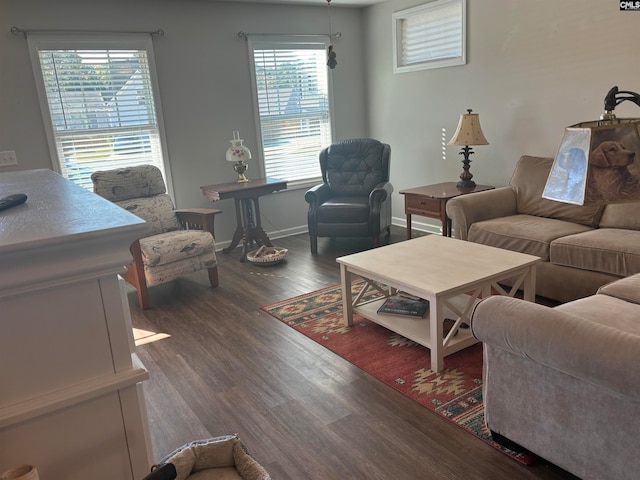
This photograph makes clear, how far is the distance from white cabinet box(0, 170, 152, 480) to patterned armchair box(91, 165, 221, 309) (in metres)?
2.91

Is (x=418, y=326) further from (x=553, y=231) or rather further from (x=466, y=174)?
(x=466, y=174)

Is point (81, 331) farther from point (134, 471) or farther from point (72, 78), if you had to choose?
point (72, 78)

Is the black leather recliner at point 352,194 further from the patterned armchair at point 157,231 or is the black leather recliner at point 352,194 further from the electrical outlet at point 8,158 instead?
the electrical outlet at point 8,158

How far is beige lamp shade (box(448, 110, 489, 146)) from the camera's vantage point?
173 inches

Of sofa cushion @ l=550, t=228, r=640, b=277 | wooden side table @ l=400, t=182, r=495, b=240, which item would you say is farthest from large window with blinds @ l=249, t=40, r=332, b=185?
sofa cushion @ l=550, t=228, r=640, b=277

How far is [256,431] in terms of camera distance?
7.43 ft

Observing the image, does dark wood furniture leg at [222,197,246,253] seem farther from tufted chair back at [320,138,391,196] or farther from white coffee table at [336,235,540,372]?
white coffee table at [336,235,540,372]

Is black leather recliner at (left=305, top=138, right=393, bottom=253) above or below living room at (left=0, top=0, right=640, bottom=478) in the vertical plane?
below

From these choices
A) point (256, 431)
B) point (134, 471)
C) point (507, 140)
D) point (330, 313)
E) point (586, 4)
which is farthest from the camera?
point (507, 140)

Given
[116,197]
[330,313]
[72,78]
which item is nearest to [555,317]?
[330,313]

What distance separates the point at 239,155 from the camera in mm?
4934

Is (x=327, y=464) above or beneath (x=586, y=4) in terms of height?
beneath

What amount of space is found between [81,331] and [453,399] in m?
1.99

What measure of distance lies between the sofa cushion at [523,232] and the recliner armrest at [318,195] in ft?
5.37
